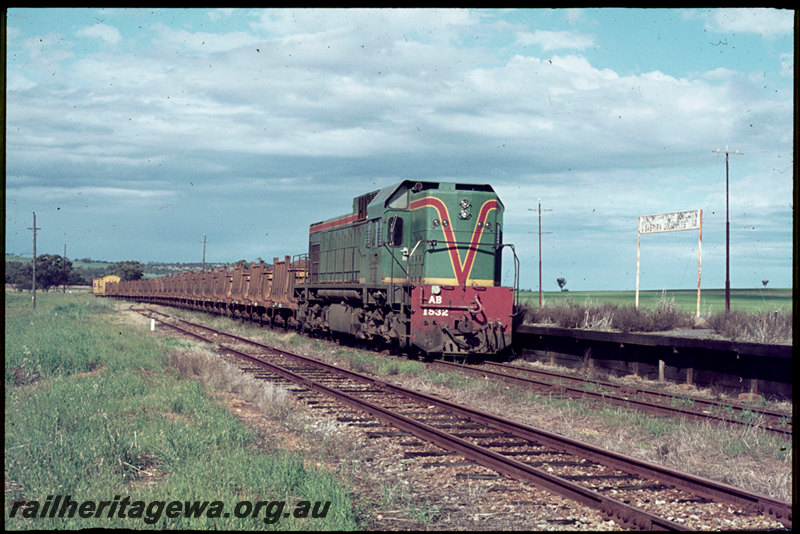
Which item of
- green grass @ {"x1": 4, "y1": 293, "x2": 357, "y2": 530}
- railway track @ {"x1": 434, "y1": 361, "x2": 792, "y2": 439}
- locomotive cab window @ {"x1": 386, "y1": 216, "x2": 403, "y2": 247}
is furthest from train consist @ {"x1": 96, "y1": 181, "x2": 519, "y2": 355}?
green grass @ {"x1": 4, "y1": 293, "x2": 357, "y2": 530}

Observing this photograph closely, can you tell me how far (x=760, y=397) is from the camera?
37.6 feet

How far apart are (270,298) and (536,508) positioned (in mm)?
24697

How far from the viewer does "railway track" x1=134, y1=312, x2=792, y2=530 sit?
5422 mm

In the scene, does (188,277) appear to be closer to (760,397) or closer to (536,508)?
(760,397)

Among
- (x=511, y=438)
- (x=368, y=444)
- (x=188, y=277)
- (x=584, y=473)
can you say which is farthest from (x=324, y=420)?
(x=188, y=277)

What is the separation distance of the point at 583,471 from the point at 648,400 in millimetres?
4752

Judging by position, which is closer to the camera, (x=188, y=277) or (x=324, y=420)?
(x=324, y=420)

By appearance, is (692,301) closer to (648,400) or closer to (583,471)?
(648,400)

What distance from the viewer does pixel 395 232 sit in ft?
54.6

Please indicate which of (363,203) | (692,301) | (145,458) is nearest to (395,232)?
(363,203)

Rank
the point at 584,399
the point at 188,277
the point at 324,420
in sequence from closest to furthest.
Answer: the point at 324,420, the point at 584,399, the point at 188,277

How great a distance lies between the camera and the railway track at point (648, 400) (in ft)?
30.0

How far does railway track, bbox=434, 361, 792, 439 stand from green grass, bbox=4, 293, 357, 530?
5677 mm

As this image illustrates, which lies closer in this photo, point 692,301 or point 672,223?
point 672,223
